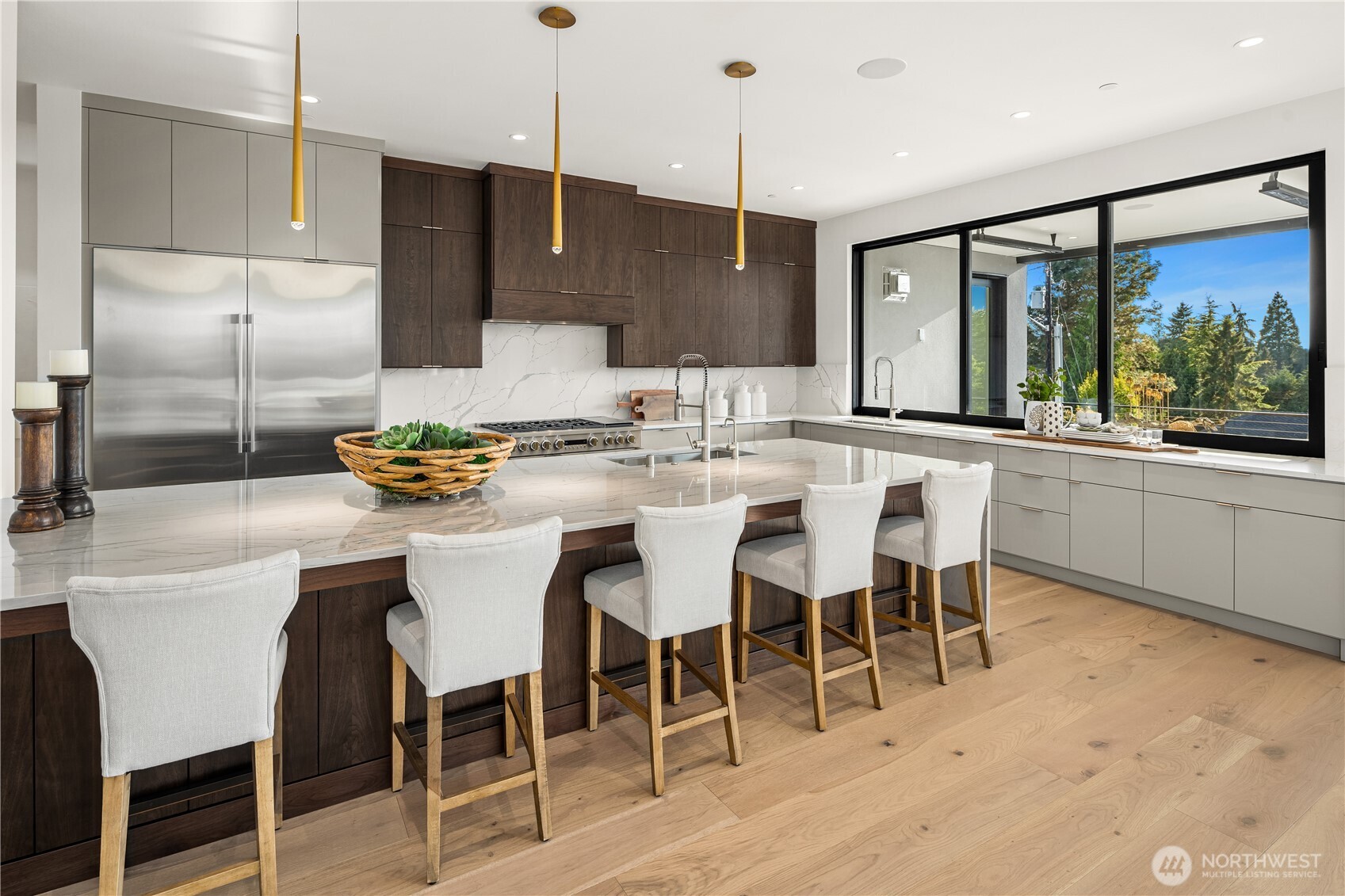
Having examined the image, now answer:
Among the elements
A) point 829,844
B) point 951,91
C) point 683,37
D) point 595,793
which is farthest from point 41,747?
point 951,91

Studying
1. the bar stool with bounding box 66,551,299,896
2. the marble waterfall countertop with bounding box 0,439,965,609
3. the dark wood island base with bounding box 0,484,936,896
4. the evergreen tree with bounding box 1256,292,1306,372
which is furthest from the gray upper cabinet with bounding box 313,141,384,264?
the evergreen tree with bounding box 1256,292,1306,372

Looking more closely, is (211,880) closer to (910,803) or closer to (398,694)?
(398,694)

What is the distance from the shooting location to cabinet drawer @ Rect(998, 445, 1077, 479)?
4.28m

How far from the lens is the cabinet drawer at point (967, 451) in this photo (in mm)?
4672

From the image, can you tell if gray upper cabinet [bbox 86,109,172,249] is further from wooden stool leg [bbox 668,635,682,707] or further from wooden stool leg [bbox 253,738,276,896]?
wooden stool leg [bbox 668,635,682,707]

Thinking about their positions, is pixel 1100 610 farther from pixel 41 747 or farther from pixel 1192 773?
pixel 41 747

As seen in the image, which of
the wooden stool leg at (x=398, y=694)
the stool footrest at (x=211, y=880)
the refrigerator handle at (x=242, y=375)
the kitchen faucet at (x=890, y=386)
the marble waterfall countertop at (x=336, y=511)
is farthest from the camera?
the kitchen faucet at (x=890, y=386)

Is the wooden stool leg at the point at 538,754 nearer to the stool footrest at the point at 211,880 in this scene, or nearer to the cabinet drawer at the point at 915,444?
the stool footrest at the point at 211,880

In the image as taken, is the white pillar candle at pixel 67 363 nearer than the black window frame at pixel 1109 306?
Yes

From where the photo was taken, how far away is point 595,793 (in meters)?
2.22

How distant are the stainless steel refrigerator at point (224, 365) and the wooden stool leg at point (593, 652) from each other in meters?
2.30

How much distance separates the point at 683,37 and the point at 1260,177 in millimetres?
3237

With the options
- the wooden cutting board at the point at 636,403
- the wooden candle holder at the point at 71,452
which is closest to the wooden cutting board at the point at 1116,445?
the wooden cutting board at the point at 636,403

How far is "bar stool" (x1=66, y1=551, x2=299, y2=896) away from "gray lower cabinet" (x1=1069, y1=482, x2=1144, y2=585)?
4056mm
